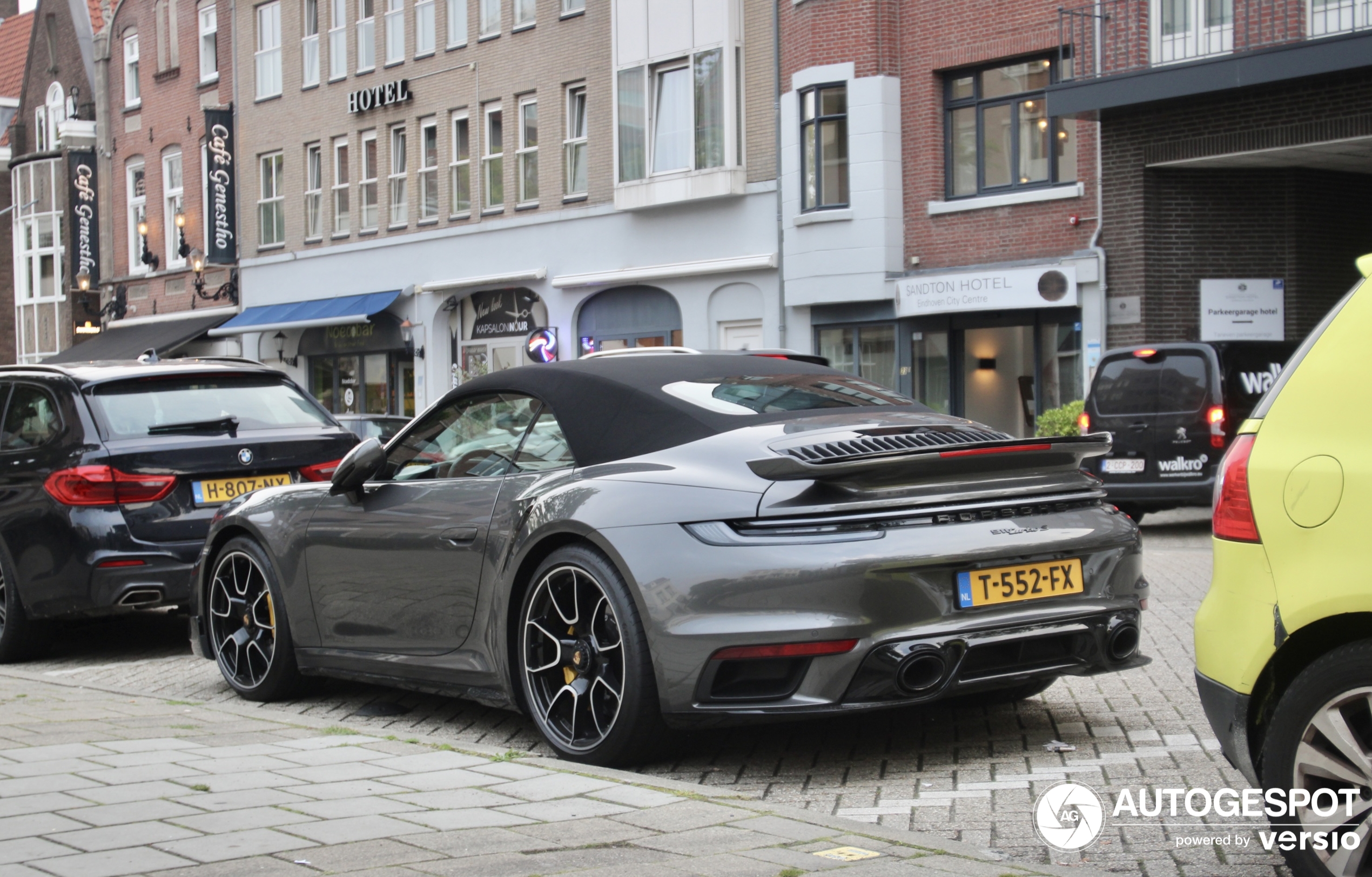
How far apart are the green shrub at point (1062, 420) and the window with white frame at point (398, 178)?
1835 centimetres

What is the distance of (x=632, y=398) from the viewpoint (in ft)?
18.7

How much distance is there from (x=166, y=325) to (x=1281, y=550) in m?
40.0

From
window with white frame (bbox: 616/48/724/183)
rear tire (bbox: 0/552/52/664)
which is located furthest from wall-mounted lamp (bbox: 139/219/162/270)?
rear tire (bbox: 0/552/52/664)

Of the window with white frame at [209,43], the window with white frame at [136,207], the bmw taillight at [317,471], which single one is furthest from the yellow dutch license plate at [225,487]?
the window with white frame at [136,207]

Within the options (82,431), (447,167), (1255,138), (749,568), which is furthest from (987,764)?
(447,167)

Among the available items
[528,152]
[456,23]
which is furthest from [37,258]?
[528,152]

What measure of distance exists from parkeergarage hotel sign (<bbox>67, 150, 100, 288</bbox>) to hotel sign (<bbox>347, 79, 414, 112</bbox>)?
12.3 m

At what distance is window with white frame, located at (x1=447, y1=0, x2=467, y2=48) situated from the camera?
106 ft

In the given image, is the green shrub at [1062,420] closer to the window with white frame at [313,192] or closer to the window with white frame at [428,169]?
the window with white frame at [428,169]

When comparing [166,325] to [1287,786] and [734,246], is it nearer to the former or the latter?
[734,246]

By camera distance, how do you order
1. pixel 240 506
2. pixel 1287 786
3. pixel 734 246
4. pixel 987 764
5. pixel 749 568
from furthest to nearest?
1. pixel 734 246
2. pixel 240 506
3. pixel 987 764
4. pixel 749 568
5. pixel 1287 786

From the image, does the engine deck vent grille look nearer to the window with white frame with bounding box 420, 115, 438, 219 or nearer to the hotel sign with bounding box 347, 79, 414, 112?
the window with white frame with bounding box 420, 115, 438, 219

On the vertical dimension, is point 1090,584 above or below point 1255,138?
below

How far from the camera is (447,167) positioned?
3281cm
